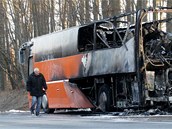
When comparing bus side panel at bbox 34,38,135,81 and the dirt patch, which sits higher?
bus side panel at bbox 34,38,135,81

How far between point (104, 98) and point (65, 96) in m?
2.50

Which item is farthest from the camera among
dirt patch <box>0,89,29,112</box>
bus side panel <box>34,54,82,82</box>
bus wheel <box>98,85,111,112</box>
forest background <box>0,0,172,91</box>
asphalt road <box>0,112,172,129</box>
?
dirt patch <box>0,89,29,112</box>

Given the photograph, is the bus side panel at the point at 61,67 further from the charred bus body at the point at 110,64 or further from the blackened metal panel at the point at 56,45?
the blackened metal panel at the point at 56,45

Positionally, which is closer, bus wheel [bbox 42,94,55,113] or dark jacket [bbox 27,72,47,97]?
dark jacket [bbox 27,72,47,97]

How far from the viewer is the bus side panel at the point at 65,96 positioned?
20969 mm

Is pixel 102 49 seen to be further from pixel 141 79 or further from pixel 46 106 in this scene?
pixel 46 106

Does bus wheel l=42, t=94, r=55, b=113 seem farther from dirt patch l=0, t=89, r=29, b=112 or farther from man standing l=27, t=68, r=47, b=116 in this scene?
dirt patch l=0, t=89, r=29, b=112

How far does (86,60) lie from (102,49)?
98cm

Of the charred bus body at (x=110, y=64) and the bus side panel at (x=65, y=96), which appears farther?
the bus side panel at (x=65, y=96)

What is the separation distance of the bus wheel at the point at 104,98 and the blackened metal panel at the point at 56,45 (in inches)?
80.5

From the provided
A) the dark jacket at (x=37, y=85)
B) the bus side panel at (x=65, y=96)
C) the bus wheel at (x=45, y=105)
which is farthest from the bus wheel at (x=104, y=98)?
the bus wheel at (x=45, y=105)

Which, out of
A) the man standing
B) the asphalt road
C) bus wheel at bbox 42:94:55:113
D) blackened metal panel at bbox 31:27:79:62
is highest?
blackened metal panel at bbox 31:27:79:62

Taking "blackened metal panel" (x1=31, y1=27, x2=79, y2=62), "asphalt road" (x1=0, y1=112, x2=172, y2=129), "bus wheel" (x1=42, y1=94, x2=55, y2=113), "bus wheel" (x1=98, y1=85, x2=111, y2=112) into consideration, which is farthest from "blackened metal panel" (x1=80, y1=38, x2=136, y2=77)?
"bus wheel" (x1=42, y1=94, x2=55, y2=113)

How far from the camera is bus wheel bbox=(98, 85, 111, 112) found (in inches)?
765
